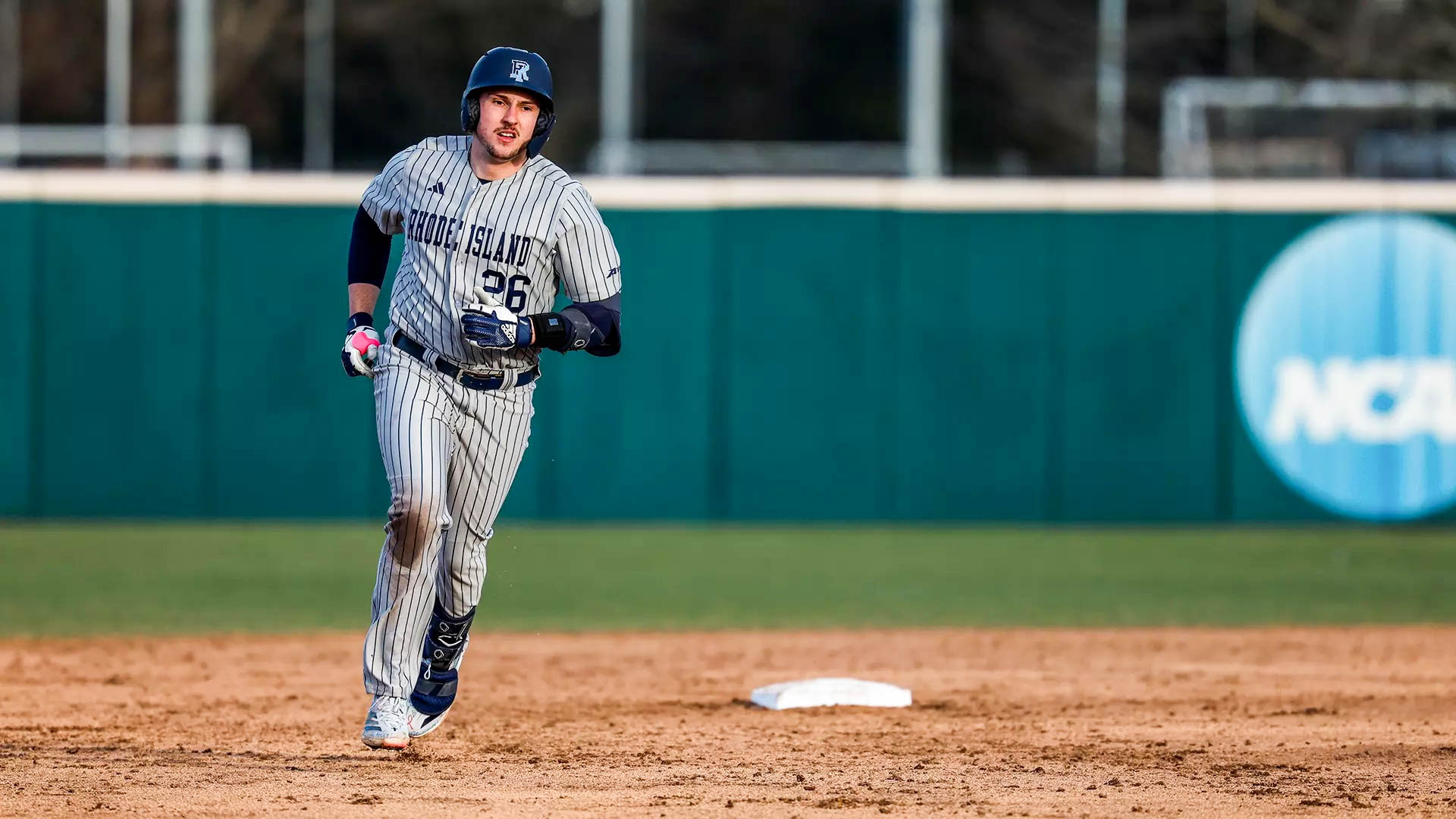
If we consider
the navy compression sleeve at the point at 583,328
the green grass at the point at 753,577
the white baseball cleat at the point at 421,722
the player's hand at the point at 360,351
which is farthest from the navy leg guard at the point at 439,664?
the green grass at the point at 753,577

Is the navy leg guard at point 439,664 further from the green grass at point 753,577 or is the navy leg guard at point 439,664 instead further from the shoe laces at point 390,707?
the green grass at point 753,577

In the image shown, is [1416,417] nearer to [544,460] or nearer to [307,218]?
[544,460]

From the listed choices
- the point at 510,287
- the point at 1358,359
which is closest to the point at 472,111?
the point at 510,287

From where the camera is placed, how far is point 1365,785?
5082 mm

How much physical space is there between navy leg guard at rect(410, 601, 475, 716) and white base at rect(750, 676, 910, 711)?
1.30m

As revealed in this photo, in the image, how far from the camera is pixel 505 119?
527cm

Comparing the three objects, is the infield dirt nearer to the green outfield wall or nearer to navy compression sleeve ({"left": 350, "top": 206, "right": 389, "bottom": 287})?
navy compression sleeve ({"left": 350, "top": 206, "right": 389, "bottom": 287})

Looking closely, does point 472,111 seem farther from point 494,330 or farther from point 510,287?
point 494,330

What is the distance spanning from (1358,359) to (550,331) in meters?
9.53

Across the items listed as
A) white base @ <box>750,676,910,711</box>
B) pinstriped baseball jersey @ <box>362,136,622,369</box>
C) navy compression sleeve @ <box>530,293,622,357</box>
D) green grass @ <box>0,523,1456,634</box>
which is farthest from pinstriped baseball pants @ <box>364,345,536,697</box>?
green grass @ <box>0,523,1456,634</box>

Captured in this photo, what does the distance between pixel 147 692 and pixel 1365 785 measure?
159 inches

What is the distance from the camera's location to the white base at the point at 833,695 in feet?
21.5

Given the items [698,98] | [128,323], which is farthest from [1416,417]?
[698,98]

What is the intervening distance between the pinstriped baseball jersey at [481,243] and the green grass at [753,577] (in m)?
3.86
